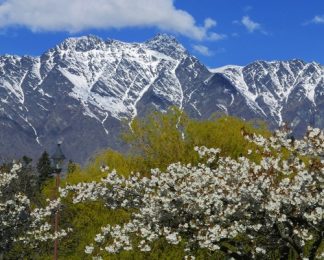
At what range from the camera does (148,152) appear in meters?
35.7

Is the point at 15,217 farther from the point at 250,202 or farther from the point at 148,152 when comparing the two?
the point at 250,202

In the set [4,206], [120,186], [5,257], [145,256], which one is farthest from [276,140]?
[5,257]

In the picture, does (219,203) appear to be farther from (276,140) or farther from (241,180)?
(276,140)

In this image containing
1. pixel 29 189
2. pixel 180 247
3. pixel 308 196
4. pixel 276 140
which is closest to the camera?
pixel 308 196

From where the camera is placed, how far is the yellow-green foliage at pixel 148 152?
106 feet

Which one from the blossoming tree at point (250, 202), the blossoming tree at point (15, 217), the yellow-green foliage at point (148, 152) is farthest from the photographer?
the yellow-green foliage at point (148, 152)

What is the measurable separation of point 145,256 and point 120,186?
11.1 metres

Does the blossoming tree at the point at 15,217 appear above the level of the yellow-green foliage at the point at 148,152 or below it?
below

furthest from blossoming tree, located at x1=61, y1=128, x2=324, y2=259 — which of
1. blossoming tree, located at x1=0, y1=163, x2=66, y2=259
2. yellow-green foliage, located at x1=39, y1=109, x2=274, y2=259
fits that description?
yellow-green foliage, located at x1=39, y1=109, x2=274, y2=259

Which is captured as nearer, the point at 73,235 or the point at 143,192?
the point at 143,192

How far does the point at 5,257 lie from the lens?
33750 mm

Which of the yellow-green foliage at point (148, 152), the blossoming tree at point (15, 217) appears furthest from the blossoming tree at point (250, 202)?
the yellow-green foliage at point (148, 152)

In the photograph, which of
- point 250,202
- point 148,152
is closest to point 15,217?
point 148,152

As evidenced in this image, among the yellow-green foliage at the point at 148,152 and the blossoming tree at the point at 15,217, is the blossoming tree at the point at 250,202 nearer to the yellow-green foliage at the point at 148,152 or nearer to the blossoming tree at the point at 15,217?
the blossoming tree at the point at 15,217
